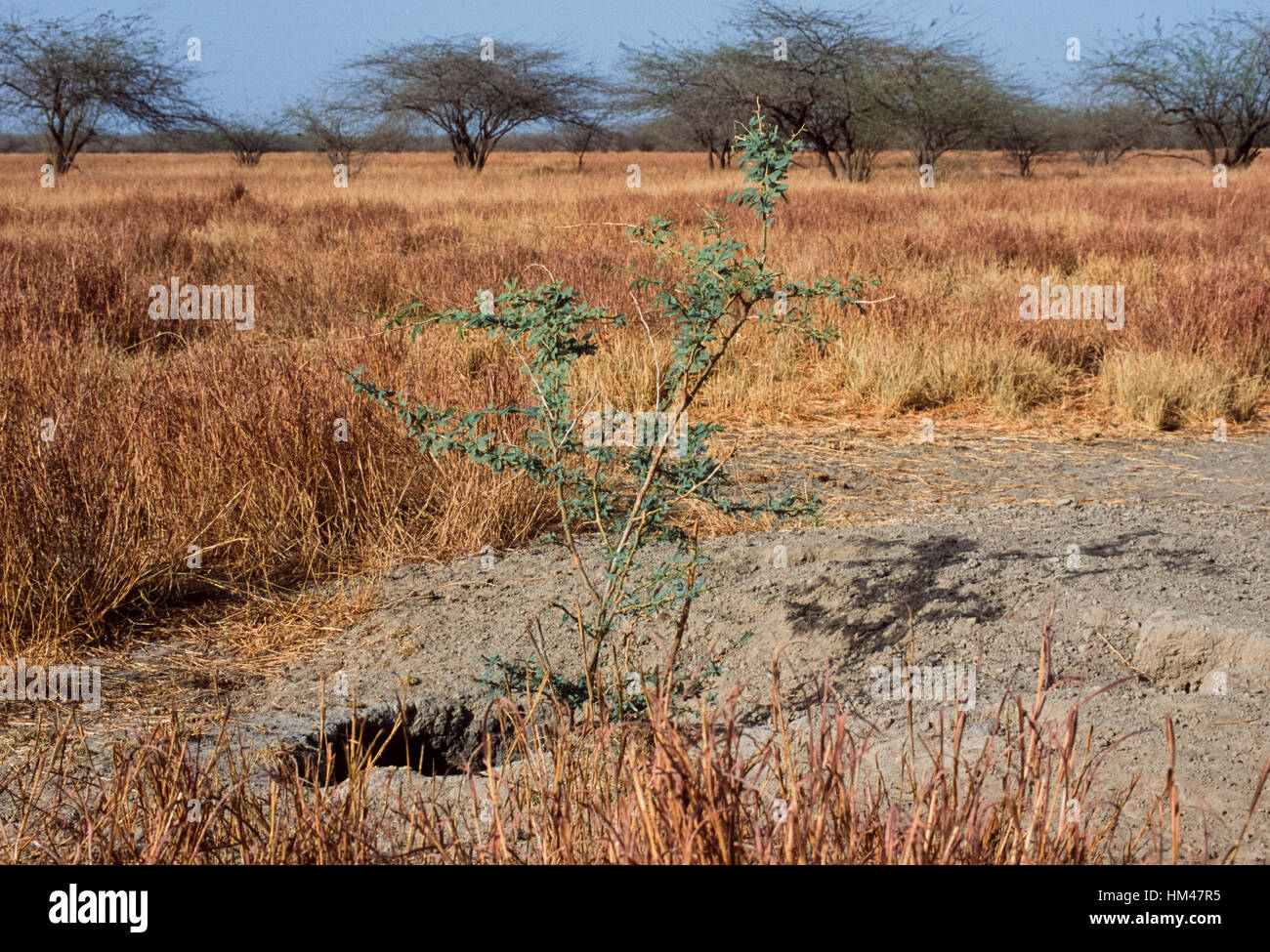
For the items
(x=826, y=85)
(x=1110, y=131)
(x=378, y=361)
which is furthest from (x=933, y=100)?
(x=378, y=361)

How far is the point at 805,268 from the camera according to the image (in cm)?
A: 873

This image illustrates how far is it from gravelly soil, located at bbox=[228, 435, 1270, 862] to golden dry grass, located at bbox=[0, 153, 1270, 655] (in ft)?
1.98

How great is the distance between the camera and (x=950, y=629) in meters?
3.04

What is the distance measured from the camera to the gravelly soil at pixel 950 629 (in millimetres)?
2375

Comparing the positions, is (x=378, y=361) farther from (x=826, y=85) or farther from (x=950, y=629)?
(x=826, y=85)

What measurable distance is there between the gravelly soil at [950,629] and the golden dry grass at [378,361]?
0.60 m

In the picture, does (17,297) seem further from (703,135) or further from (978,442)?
(703,135)

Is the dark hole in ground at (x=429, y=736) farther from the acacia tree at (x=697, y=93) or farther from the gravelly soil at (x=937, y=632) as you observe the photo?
the acacia tree at (x=697, y=93)

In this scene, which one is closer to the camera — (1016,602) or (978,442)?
(1016,602)

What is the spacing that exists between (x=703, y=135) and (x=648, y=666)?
33.0 m

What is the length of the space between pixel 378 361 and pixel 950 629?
303 cm

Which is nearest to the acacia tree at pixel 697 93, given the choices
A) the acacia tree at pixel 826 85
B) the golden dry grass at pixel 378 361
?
the acacia tree at pixel 826 85

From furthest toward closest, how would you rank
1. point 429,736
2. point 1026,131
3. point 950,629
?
point 1026,131
point 950,629
point 429,736

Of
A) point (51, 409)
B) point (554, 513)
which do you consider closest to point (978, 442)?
point (554, 513)
